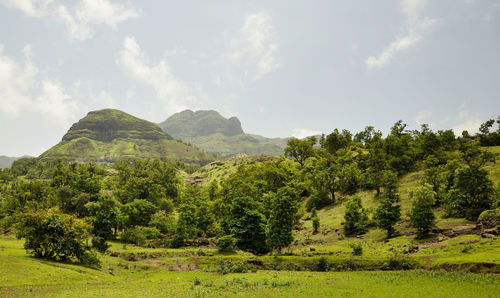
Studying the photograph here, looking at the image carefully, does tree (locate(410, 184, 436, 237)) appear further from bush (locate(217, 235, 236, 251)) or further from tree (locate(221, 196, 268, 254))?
bush (locate(217, 235, 236, 251))

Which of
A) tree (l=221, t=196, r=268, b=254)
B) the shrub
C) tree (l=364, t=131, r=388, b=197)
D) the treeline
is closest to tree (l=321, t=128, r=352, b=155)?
the treeline

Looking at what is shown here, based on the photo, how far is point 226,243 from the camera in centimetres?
5841

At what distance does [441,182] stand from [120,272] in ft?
233

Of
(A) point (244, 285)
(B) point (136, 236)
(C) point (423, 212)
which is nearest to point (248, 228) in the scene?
(A) point (244, 285)

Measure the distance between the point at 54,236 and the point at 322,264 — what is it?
43079 millimetres

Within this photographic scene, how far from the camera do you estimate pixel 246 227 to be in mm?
62406

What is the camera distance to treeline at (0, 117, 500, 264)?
46.1 meters

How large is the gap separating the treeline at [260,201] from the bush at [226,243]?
9.8 inches

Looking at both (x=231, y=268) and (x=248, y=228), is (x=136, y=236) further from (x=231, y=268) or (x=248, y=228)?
(x=231, y=268)

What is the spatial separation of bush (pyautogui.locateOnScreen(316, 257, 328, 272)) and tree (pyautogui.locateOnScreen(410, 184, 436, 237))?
61.5 feet

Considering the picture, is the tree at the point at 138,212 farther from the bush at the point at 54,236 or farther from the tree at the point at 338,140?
the tree at the point at 338,140

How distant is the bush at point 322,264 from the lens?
141ft

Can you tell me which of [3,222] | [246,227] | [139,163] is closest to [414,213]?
[246,227]

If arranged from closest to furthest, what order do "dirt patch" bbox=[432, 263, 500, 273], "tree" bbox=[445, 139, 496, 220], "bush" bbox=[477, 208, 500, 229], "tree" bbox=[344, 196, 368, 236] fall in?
1. "dirt patch" bbox=[432, 263, 500, 273]
2. "bush" bbox=[477, 208, 500, 229]
3. "tree" bbox=[445, 139, 496, 220]
4. "tree" bbox=[344, 196, 368, 236]
